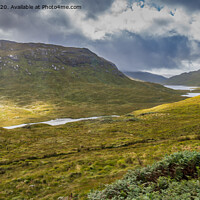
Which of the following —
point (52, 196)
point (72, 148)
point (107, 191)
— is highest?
point (107, 191)

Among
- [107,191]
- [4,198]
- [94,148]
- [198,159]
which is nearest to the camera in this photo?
[107,191]

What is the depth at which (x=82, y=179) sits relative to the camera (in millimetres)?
17547

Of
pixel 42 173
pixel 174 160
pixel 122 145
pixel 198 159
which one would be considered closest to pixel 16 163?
→ pixel 42 173

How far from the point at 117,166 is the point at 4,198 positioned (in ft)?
45.1

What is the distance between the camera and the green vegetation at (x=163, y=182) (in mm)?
8383

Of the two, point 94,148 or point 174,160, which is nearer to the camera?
point 174,160

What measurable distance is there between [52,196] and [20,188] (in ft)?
17.7

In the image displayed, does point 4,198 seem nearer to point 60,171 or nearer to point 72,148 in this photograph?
point 60,171

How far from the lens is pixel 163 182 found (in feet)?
31.6

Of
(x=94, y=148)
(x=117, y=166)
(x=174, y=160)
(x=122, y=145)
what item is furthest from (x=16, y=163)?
(x=174, y=160)

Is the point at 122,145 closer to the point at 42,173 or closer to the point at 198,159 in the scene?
the point at 42,173

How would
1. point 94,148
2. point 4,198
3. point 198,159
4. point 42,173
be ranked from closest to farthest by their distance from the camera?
point 198,159, point 4,198, point 42,173, point 94,148

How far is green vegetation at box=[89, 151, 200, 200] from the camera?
8383mm

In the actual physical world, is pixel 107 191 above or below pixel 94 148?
above
